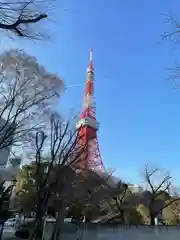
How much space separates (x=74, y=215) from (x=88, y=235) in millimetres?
12627

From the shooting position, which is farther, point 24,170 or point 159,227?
point 24,170

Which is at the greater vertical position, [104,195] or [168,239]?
[104,195]

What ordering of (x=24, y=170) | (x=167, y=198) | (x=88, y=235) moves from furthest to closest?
(x=167, y=198)
(x=24, y=170)
(x=88, y=235)

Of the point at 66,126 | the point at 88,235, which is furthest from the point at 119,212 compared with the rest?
the point at 66,126

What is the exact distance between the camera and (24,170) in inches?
867

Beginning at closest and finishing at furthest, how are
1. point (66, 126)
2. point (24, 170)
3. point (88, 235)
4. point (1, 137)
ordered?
1. point (1, 137)
2. point (66, 126)
3. point (88, 235)
4. point (24, 170)

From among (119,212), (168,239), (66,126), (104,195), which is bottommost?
(168,239)

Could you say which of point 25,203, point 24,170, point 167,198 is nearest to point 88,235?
point 25,203

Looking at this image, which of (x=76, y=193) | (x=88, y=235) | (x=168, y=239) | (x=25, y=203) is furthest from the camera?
(x=25, y=203)

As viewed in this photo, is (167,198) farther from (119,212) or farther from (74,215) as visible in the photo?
(74,215)

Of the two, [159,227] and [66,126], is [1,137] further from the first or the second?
[159,227]

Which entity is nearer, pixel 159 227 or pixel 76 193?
pixel 159 227

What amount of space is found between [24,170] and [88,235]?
1223 cm

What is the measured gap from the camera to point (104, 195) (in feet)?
72.4
